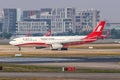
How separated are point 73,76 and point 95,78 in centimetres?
318

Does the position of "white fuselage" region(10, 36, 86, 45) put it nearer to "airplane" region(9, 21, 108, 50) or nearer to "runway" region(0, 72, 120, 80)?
"airplane" region(9, 21, 108, 50)

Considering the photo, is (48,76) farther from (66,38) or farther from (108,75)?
(66,38)

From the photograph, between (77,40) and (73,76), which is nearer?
(73,76)

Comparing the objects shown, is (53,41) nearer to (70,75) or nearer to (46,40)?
(46,40)

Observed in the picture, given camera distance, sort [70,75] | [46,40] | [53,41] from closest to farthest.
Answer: [70,75], [46,40], [53,41]

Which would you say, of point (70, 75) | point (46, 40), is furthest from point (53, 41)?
point (70, 75)

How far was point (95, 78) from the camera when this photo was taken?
173ft

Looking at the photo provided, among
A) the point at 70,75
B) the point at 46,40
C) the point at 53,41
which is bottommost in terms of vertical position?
the point at 70,75

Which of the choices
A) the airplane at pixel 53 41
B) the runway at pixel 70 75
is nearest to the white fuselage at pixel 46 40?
the airplane at pixel 53 41

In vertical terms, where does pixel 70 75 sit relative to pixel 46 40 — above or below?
below

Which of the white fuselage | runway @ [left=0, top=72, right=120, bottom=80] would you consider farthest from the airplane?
runway @ [left=0, top=72, right=120, bottom=80]

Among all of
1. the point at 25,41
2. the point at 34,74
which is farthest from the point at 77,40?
the point at 34,74

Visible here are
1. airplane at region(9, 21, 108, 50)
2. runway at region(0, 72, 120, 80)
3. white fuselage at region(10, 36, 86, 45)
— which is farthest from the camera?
white fuselage at region(10, 36, 86, 45)

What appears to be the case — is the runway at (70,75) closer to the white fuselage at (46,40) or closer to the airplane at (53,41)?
the airplane at (53,41)
